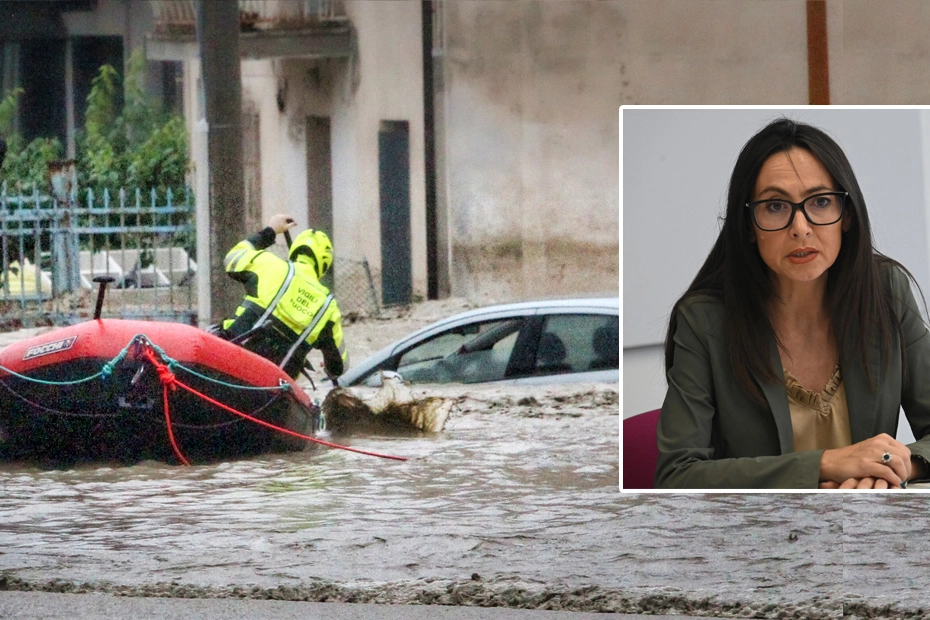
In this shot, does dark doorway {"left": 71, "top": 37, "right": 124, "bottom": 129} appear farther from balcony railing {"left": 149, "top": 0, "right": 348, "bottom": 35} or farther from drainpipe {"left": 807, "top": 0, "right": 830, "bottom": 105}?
drainpipe {"left": 807, "top": 0, "right": 830, "bottom": 105}

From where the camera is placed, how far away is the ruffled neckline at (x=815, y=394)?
13.7 feet

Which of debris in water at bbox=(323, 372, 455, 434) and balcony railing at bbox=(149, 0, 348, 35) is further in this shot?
debris in water at bbox=(323, 372, 455, 434)

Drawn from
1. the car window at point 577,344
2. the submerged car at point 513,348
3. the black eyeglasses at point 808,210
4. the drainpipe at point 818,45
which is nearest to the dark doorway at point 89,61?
the submerged car at point 513,348

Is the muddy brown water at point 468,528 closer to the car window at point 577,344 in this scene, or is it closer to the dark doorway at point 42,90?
the car window at point 577,344

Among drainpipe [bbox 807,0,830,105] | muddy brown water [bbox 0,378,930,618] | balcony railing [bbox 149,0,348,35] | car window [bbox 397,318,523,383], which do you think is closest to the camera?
muddy brown water [bbox 0,378,930,618]

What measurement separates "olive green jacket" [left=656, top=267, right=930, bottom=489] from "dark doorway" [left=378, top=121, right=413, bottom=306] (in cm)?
316

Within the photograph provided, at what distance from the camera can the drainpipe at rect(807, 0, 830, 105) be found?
23.1ft

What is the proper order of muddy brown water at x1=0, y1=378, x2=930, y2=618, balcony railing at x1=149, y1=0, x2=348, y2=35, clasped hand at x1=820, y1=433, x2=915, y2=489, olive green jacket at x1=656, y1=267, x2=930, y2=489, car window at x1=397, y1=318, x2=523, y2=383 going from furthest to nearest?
1. car window at x1=397, y1=318, x2=523, y2=383
2. balcony railing at x1=149, y1=0, x2=348, y2=35
3. muddy brown water at x1=0, y1=378, x2=930, y2=618
4. olive green jacket at x1=656, y1=267, x2=930, y2=489
5. clasped hand at x1=820, y1=433, x2=915, y2=489

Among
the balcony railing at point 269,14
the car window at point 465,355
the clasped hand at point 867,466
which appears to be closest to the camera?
the clasped hand at point 867,466

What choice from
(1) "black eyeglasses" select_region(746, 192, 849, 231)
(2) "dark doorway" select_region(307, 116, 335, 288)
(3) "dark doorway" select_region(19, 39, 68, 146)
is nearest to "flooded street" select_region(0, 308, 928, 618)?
(2) "dark doorway" select_region(307, 116, 335, 288)

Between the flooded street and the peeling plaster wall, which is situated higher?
the peeling plaster wall

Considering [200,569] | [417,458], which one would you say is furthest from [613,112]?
[200,569]

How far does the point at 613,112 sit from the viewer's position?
721cm

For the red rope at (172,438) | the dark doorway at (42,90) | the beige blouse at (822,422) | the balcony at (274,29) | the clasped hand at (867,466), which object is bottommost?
the red rope at (172,438)
